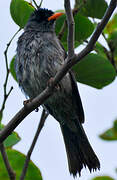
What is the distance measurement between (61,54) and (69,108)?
2.19ft

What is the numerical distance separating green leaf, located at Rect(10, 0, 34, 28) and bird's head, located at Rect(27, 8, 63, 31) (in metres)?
0.99

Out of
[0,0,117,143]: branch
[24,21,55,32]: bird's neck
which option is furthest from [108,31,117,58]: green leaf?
[24,21,55,32]: bird's neck

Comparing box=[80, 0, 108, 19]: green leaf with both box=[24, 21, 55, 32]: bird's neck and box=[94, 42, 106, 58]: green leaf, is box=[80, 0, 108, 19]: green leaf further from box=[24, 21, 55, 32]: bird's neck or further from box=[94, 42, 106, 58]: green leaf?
box=[24, 21, 55, 32]: bird's neck

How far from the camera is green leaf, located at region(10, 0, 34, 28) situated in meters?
3.24

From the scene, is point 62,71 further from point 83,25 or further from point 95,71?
point 83,25

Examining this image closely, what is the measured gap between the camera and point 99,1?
3.26 meters

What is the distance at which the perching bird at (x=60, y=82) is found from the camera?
12.7 feet

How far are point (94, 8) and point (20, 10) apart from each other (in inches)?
26.8

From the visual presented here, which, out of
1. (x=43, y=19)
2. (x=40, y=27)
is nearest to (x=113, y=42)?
(x=40, y=27)

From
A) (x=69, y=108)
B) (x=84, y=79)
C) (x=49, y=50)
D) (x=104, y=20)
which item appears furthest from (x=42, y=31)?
(x=104, y=20)

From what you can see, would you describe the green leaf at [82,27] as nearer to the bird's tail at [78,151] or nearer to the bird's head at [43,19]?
the bird's head at [43,19]

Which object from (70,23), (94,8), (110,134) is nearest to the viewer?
(70,23)

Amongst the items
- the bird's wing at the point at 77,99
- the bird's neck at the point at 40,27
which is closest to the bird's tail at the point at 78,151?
the bird's wing at the point at 77,99

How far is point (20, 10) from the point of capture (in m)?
3.26
